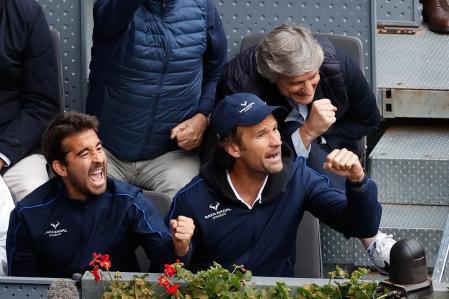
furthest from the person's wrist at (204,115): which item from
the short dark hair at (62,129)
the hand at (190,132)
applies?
the short dark hair at (62,129)

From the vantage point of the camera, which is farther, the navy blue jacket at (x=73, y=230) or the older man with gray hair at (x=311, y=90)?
the older man with gray hair at (x=311, y=90)

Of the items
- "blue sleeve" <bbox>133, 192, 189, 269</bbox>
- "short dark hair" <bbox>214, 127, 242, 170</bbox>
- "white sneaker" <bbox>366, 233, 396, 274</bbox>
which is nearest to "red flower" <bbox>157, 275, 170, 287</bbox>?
"blue sleeve" <bbox>133, 192, 189, 269</bbox>

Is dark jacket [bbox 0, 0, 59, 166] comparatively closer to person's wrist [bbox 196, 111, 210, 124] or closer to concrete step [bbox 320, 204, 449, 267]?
person's wrist [bbox 196, 111, 210, 124]

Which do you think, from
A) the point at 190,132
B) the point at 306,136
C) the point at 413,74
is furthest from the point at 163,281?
the point at 413,74

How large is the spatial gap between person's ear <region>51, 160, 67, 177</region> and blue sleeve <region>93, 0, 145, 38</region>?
753 millimetres

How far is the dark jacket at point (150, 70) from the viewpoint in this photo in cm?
515

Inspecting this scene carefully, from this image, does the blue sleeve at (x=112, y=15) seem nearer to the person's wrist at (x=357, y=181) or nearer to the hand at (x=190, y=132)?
the hand at (x=190, y=132)

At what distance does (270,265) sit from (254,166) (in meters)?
0.36

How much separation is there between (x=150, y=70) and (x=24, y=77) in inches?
23.0

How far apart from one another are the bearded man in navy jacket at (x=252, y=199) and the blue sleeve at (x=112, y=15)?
2.27 feet

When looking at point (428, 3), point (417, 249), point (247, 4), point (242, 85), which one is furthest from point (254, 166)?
point (428, 3)

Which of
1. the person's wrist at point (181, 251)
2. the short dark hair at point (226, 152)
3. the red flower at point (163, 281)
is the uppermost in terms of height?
the red flower at point (163, 281)

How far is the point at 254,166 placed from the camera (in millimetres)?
4465

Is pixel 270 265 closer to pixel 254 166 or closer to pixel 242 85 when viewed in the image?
pixel 254 166
